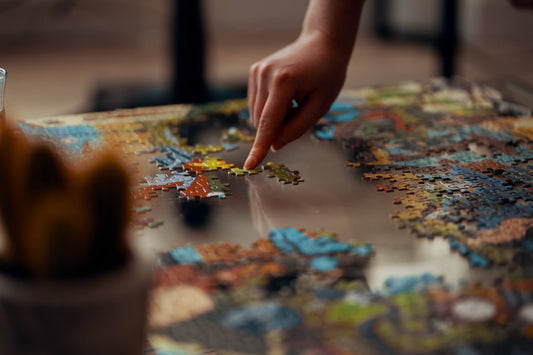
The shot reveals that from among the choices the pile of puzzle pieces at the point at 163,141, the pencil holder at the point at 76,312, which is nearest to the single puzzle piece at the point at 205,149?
the pile of puzzle pieces at the point at 163,141

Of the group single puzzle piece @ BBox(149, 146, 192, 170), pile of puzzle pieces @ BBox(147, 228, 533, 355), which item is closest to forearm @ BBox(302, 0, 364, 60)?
single puzzle piece @ BBox(149, 146, 192, 170)

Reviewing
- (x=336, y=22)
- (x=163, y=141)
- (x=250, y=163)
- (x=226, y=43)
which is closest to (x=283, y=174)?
(x=250, y=163)

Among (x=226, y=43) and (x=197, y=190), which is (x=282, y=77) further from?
(x=226, y=43)

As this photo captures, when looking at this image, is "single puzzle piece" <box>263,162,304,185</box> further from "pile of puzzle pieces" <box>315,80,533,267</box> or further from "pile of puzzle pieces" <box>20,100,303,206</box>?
"pile of puzzle pieces" <box>315,80,533,267</box>

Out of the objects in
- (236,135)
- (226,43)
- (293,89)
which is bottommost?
(226,43)

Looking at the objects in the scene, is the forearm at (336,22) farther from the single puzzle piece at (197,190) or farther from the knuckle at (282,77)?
the single puzzle piece at (197,190)
